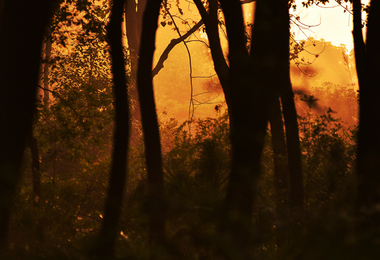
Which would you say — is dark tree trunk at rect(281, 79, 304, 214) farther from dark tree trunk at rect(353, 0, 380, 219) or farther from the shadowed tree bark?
the shadowed tree bark

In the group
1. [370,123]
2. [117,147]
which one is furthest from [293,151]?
[117,147]

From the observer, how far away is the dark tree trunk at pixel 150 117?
5551 millimetres

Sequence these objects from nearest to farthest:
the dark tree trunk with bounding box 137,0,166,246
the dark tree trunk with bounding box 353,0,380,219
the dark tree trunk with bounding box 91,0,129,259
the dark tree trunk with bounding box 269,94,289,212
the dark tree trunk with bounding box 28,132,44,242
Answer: the dark tree trunk with bounding box 353,0,380,219 < the dark tree trunk with bounding box 91,0,129,259 < the dark tree trunk with bounding box 137,0,166,246 < the dark tree trunk with bounding box 269,94,289,212 < the dark tree trunk with bounding box 28,132,44,242

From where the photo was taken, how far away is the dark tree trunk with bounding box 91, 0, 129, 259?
5.20 meters

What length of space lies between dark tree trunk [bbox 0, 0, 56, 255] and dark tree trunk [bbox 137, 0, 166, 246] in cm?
175

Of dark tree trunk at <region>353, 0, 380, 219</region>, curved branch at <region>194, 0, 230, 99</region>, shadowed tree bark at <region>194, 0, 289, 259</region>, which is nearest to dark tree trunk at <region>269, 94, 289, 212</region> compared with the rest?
curved branch at <region>194, 0, 230, 99</region>

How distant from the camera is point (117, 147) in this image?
565 cm

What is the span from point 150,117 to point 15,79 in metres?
2.00

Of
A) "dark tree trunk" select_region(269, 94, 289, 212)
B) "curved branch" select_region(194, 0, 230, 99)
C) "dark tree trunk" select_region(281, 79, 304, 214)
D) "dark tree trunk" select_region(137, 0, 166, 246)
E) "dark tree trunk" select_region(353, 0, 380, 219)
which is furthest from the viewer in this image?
"curved branch" select_region(194, 0, 230, 99)

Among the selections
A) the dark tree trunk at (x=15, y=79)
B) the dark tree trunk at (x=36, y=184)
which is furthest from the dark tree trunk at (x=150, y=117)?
the dark tree trunk at (x=36, y=184)

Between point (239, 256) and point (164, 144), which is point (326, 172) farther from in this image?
point (164, 144)

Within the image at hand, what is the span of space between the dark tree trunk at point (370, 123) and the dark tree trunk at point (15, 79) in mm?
3701

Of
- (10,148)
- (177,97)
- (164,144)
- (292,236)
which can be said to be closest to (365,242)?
(292,236)

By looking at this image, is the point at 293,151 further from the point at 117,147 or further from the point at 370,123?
the point at 117,147
